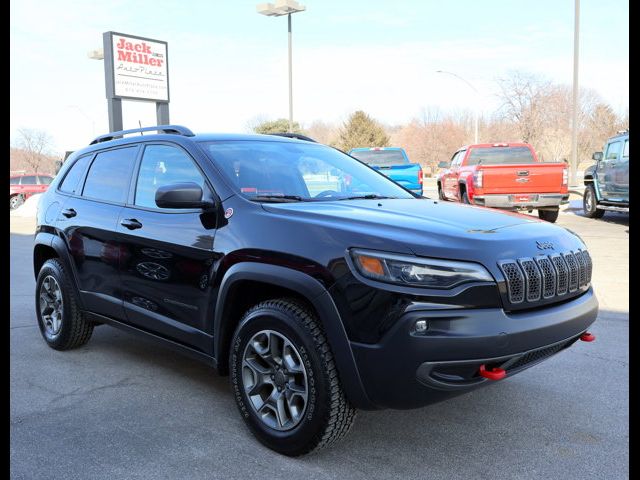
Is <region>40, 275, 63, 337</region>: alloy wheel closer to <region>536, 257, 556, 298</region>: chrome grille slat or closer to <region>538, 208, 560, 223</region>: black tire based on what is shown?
<region>536, 257, 556, 298</region>: chrome grille slat

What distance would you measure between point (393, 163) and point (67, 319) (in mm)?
12822

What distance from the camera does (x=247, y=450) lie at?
10.5 ft

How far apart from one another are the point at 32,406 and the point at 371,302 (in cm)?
246

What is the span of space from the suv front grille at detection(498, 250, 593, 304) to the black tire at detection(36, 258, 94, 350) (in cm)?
343

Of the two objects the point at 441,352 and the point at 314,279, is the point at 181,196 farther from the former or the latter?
the point at 441,352

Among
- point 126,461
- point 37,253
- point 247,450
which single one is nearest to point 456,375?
point 247,450

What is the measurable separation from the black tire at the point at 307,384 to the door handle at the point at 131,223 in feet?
4.03

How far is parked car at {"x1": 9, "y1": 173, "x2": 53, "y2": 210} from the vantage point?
86.2 feet

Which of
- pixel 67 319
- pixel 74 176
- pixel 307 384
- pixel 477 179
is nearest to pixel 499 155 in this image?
pixel 477 179

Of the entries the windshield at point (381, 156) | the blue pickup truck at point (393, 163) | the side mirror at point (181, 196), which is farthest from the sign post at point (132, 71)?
the side mirror at point (181, 196)

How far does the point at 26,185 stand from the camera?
26812 mm

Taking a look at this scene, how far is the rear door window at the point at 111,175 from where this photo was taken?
14.4 feet

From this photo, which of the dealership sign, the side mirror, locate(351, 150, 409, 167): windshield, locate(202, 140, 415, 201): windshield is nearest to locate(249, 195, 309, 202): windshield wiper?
locate(202, 140, 415, 201): windshield

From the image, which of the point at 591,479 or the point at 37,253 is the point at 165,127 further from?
the point at 591,479
